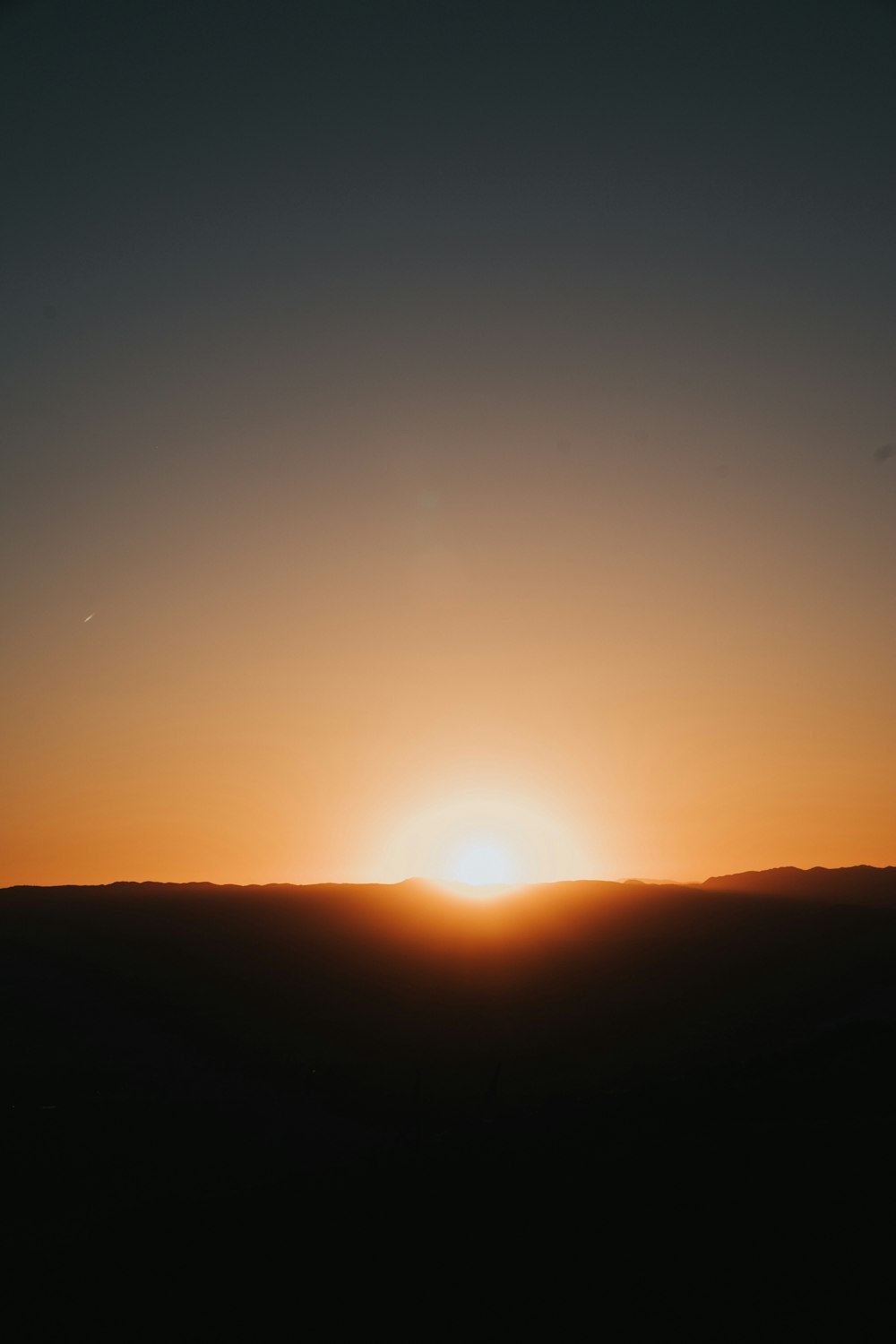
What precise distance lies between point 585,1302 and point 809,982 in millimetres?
26312

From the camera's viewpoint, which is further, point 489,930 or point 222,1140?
point 489,930

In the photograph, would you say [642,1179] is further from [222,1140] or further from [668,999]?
[668,999]

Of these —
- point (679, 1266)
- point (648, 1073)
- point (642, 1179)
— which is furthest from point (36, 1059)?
point (679, 1266)

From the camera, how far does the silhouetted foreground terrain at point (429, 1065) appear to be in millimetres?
13797

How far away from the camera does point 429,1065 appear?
30234mm

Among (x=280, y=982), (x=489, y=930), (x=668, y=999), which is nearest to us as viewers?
(x=668, y=999)

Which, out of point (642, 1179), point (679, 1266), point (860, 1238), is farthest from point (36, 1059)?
point (860, 1238)

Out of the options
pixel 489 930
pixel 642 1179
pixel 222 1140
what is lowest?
pixel 222 1140

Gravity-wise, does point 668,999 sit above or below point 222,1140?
above

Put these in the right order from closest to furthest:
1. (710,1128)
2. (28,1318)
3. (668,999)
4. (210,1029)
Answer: (28,1318), (710,1128), (210,1029), (668,999)

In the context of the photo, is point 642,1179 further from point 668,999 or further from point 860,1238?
point 668,999

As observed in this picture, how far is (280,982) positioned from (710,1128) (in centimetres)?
2509

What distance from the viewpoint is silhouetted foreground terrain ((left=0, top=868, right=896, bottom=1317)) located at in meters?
13.8

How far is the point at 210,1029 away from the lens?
31.8m
